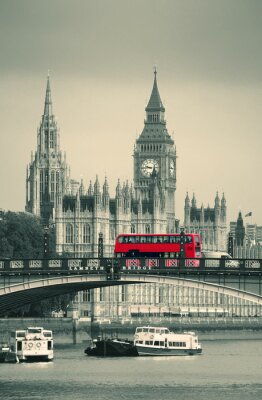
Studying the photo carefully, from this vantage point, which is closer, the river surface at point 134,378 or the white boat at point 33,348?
the river surface at point 134,378

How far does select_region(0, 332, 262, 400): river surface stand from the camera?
142875 mm

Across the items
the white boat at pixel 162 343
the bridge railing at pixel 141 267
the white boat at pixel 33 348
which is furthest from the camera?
the white boat at pixel 162 343

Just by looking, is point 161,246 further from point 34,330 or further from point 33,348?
point 33,348

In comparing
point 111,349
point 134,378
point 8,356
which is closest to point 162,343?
point 111,349

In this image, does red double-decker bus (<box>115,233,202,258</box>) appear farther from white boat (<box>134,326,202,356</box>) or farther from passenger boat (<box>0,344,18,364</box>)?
passenger boat (<box>0,344,18,364</box>)

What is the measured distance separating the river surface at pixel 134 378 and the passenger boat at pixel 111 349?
1.14 metres

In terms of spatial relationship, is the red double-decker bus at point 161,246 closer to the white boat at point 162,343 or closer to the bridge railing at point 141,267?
the white boat at point 162,343

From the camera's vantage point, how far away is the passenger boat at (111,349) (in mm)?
175375

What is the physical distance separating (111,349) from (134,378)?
23.1 meters

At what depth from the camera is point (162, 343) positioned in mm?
179000

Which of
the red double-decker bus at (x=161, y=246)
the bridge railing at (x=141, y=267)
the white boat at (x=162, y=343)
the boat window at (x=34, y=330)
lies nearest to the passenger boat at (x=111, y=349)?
the white boat at (x=162, y=343)

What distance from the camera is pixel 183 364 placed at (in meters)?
167

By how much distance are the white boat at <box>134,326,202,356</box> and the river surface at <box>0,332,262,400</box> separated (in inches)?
81.6

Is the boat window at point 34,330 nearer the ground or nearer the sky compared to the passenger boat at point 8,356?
nearer the sky
